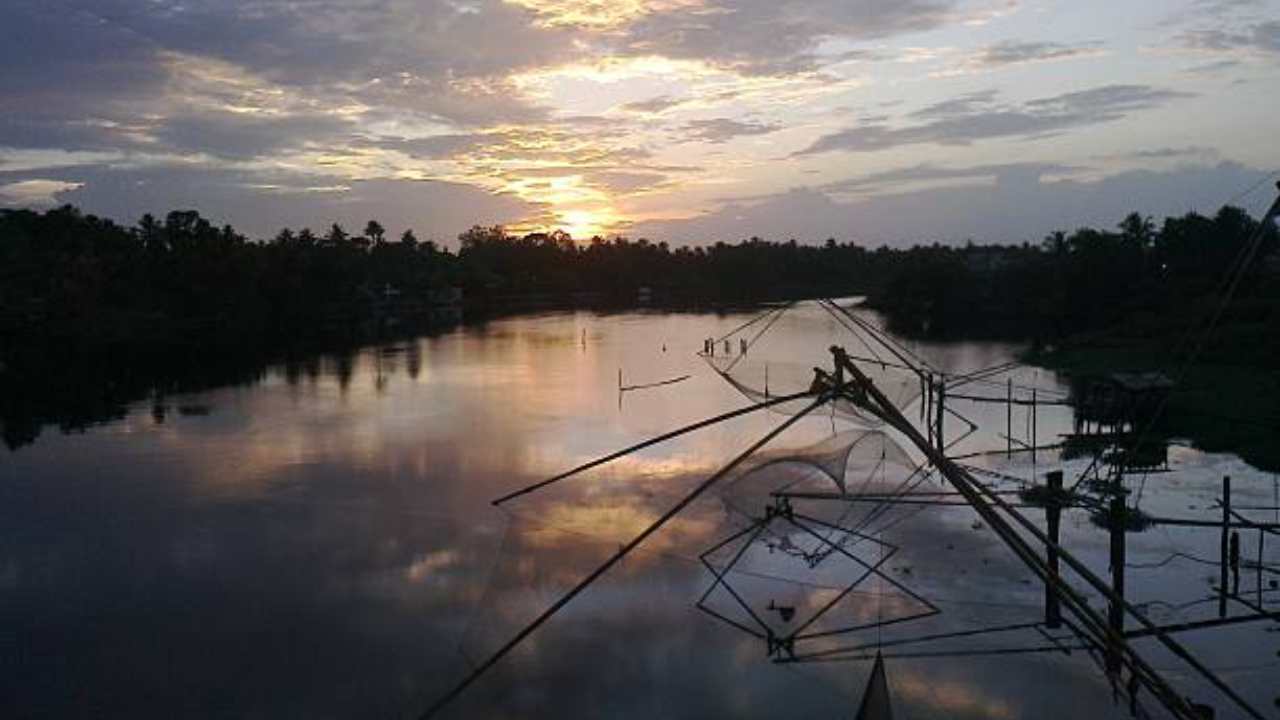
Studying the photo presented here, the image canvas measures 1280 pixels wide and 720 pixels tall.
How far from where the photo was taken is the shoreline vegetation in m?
24.2

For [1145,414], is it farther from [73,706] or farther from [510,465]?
[73,706]

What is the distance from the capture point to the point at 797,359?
34.5 metres

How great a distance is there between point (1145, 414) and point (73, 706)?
18.0 m

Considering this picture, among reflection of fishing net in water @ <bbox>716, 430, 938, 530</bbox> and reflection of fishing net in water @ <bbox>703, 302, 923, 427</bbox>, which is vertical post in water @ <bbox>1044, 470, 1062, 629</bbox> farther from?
reflection of fishing net in water @ <bbox>703, 302, 923, 427</bbox>

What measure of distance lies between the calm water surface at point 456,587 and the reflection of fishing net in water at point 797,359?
1.53 m

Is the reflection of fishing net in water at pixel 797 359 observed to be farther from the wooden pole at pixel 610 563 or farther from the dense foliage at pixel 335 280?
the dense foliage at pixel 335 280

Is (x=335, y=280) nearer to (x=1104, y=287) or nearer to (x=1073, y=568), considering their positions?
(x=1104, y=287)

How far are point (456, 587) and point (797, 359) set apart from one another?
25838 millimetres

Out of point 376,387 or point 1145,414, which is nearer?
point 1145,414

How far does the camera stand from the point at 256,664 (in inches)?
322

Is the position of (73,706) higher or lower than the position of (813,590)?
lower

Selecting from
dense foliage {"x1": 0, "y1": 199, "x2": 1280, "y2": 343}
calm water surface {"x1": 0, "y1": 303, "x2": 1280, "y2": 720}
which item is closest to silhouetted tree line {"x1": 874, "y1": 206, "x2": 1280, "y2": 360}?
dense foliage {"x1": 0, "y1": 199, "x2": 1280, "y2": 343}

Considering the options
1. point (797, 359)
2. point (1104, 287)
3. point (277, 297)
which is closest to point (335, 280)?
point (277, 297)

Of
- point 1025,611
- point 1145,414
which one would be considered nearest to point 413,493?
point 1025,611
